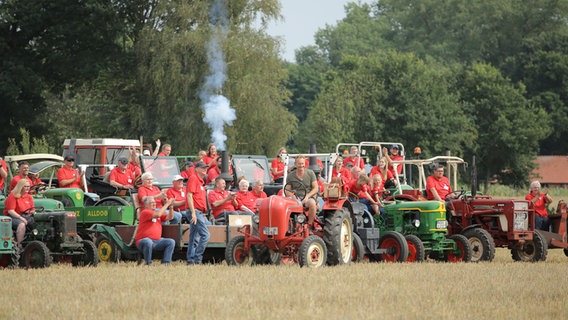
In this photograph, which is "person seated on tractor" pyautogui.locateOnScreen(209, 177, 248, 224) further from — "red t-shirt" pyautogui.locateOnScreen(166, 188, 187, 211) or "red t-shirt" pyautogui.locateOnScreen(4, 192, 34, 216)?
"red t-shirt" pyautogui.locateOnScreen(4, 192, 34, 216)

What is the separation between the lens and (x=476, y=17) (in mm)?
99062

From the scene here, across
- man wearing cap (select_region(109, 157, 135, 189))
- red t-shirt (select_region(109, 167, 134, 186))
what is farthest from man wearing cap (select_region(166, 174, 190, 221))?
red t-shirt (select_region(109, 167, 134, 186))

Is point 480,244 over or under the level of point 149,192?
under

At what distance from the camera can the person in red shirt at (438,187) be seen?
2233 cm

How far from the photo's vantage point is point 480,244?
Answer: 2138 centimetres

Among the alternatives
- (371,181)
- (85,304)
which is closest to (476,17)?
(371,181)

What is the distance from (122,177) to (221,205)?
329 centimetres

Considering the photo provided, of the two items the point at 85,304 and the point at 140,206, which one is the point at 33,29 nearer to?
the point at 140,206

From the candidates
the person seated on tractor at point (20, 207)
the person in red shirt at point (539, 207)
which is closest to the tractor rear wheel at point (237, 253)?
the person seated on tractor at point (20, 207)

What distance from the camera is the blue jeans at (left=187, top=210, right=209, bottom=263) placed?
64.4ft

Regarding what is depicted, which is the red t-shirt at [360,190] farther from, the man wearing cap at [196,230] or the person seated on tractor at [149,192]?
the person seated on tractor at [149,192]

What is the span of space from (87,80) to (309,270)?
33.5 m

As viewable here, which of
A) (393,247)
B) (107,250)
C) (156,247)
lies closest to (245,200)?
(156,247)

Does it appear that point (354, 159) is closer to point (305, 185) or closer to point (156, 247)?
point (305, 185)
